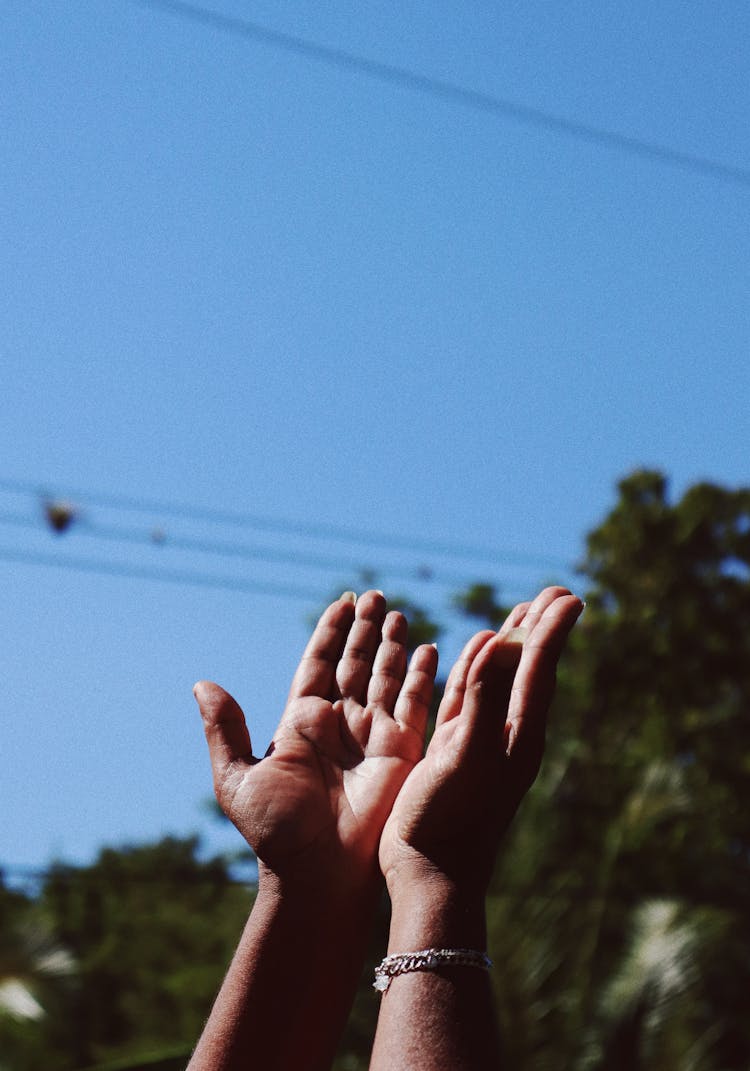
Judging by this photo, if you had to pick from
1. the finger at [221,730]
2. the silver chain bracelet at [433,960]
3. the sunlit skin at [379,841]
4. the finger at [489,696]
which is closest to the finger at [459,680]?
the sunlit skin at [379,841]

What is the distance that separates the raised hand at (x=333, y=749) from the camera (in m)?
2.42

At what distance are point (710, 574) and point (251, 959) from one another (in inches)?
655

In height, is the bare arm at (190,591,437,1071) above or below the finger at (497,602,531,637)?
below

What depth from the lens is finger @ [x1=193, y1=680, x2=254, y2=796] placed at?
2596mm

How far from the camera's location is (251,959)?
223 cm

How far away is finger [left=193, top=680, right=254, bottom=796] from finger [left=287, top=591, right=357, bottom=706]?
20cm

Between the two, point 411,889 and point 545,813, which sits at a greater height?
point 545,813

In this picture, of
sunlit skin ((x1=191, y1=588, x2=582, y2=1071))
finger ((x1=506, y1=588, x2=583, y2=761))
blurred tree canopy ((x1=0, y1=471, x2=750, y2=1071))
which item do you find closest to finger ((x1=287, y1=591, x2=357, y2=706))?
sunlit skin ((x1=191, y1=588, x2=582, y2=1071))

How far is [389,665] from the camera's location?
285cm

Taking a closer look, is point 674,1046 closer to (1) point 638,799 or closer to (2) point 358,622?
(1) point 638,799

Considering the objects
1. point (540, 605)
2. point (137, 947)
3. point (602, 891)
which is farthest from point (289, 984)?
point (137, 947)

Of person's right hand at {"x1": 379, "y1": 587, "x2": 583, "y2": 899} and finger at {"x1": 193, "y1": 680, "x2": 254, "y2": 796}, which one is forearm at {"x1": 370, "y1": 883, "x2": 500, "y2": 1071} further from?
finger at {"x1": 193, "y1": 680, "x2": 254, "y2": 796}

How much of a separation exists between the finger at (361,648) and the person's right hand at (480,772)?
21.1 inches

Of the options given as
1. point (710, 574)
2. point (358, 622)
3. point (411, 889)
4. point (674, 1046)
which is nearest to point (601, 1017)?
point (674, 1046)
